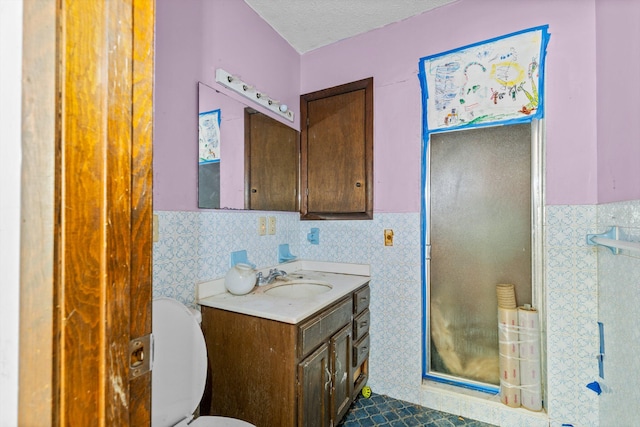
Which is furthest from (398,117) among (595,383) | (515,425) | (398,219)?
(515,425)

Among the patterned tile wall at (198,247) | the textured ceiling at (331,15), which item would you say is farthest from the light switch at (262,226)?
the textured ceiling at (331,15)

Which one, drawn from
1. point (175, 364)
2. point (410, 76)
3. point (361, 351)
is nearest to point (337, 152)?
point (410, 76)

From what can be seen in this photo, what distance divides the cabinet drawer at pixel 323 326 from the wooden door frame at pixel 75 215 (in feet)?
3.16

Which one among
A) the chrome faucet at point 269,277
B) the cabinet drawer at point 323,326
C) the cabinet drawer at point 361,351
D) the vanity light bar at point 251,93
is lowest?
the cabinet drawer at point 361,351

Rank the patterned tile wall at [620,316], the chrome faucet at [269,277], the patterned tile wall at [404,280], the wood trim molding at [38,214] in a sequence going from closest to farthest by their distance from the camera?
the wood trim molding at [38,214], the patterned tile wall at [620,316], the patterned tile wall at [404,280], the chrome faucet at [269,277]

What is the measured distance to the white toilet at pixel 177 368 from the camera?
1.13m

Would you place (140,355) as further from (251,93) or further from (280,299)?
(251,93)

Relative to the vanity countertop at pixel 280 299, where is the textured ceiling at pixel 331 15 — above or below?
above

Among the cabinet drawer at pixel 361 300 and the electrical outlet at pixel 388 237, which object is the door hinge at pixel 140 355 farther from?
the electrical outlet at pixel 388 237

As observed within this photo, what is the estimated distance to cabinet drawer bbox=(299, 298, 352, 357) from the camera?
136cm

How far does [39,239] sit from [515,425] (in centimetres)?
234

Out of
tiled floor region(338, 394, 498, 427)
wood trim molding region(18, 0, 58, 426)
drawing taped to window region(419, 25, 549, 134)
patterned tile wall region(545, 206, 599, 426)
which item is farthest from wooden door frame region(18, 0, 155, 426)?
patterned tile wall region(545, 206, 599, 426)

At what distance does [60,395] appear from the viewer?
401mm

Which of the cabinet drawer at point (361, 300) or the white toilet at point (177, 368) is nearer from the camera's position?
the white toilet at point (177, 368)
